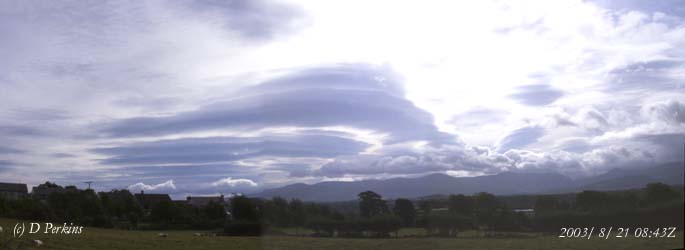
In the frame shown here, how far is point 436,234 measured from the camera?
56.4ft

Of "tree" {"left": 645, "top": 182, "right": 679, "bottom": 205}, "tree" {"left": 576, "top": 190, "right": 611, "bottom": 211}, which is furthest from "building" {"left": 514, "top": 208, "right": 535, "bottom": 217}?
"tree" {"left": 645, "top": 182, "right": 679, "bottom": 205}

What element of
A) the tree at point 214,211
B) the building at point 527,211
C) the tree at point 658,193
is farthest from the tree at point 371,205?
the tree at point 214,211

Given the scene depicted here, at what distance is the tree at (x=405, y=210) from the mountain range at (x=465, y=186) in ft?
2.36

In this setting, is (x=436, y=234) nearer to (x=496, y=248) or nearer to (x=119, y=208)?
(x=496, y=248)

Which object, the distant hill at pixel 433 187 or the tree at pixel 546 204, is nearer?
the tree at pixel 546 204

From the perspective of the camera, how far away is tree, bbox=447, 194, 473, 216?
18.2m

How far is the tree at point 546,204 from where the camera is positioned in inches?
675

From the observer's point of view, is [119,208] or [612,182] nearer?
[612,182]

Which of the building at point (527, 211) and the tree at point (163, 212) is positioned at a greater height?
the tree at point (163, 212)

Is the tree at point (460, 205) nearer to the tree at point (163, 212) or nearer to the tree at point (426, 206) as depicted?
the tree at point (426, 206)

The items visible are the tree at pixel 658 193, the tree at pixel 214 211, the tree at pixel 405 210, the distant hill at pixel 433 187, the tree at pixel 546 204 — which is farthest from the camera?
the tree at pixel 214 211

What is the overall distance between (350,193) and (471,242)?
191 inches

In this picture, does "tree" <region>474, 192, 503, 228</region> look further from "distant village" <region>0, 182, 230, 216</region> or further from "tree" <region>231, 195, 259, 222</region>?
"distant village" <region>0, 182, 230, 216</region>

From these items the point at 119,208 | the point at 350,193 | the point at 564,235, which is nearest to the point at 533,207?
the point at 564,235
